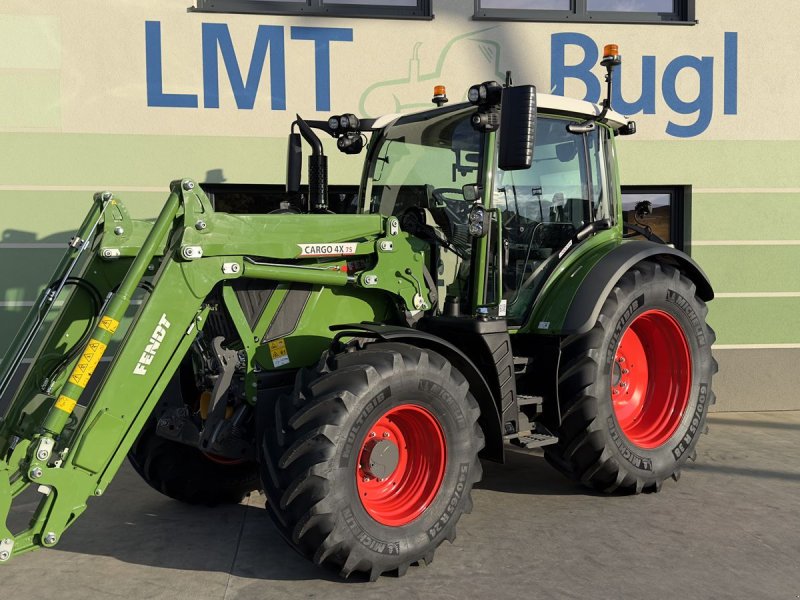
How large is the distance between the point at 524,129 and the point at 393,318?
1.31m

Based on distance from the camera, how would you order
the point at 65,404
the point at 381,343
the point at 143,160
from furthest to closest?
the point at 143,160 < the point at 381,343 < the point at 65,404

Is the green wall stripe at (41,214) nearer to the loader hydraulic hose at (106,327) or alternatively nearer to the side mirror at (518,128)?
the loader hydraulic hose at (106,327)

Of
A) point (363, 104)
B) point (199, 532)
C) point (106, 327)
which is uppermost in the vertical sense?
point (363, 104)

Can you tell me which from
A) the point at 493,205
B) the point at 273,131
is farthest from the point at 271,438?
the point at 273,131

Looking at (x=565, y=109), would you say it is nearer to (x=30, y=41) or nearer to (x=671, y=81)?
(x=671, y=81)

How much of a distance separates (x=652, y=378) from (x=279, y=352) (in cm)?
260

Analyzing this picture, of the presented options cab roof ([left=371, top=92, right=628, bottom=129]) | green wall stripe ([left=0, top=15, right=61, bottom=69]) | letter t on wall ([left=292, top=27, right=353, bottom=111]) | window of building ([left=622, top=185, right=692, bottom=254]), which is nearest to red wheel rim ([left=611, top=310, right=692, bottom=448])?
cab roof ([left=371, top=92, right=628, bottom=129])

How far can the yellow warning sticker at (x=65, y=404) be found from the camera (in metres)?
3.27

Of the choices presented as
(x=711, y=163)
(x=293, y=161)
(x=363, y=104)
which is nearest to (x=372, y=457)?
(x=293, y=161)

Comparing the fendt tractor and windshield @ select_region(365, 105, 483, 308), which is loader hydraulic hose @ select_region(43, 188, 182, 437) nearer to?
the fendt tractor

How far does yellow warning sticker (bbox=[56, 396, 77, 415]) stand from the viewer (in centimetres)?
327

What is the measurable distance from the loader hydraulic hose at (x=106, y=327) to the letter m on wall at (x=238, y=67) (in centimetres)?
327

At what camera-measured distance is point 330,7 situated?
6.75m

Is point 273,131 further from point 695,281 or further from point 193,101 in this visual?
point 695,281
